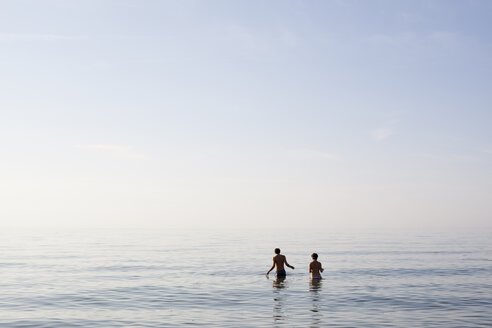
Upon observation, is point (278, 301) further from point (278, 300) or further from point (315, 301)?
point (315, 301)

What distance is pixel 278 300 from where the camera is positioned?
21.0 metres

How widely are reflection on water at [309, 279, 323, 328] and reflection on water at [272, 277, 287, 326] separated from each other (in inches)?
47.0

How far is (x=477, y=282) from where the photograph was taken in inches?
1098

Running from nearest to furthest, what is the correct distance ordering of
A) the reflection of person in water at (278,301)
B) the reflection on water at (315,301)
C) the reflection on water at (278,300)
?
the reflection on water at (315,301) → the reflection of person in water at (278,301) → the reflection on water at (278,300)

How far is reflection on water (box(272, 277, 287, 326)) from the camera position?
671 inches

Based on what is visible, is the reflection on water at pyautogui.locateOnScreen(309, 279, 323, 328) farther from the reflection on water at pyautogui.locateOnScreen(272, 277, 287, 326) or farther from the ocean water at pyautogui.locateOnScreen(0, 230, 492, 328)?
the reflection on water at pyautogui.locateOnScreen(272, 277, 287, 326)

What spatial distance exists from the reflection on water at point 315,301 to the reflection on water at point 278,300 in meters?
1.19

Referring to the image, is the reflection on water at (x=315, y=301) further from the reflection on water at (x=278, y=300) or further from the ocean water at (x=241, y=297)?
the reflection on water at (x=278, y=300)

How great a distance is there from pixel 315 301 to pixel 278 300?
5.51 ft

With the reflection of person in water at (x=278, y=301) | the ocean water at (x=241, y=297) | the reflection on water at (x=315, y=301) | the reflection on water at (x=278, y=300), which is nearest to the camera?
the reflection on water at (x=315, y=301)

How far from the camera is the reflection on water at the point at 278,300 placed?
17047 millimetres

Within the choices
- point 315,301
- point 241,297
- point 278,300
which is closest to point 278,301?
point 278,300

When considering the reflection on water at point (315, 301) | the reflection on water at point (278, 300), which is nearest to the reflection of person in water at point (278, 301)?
the reflection on water at point (278, 300)

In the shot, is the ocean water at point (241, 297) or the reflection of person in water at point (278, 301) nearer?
the reflection of person in water at point (278, 301)
